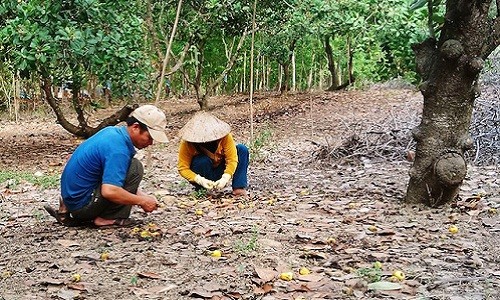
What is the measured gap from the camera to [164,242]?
4.24 m

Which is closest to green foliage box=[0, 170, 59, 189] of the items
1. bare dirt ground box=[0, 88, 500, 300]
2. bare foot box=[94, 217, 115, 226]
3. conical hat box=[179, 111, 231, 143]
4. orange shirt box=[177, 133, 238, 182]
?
bare dirt ground box=[0, 88, 500, 300]

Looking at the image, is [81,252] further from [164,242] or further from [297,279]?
[297,279]

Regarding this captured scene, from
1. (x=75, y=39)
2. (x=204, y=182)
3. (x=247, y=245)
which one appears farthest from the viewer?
(x=75, y=39)

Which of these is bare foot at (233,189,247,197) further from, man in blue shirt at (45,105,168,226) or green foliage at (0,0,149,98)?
green foliage at (0,0,149,98)

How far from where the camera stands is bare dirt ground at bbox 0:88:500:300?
328 cm

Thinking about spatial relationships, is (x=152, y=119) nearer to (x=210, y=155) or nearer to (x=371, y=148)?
(x=210, y=155)

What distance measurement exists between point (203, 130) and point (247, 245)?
72.5 inches

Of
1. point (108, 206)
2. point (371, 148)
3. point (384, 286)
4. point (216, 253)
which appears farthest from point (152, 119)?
point (371, 148)

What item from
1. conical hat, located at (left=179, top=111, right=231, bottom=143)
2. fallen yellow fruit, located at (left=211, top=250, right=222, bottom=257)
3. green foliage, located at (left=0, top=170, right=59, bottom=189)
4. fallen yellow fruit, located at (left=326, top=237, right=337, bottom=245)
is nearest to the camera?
fallen yellow fruit, located at (left=211, top=250, right=222, bottom=257)

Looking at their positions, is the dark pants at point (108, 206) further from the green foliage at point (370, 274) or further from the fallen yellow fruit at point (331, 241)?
the green foliage at point (370, 274)

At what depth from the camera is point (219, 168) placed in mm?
5984

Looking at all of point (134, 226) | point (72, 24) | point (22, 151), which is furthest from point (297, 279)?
point (22, 151)

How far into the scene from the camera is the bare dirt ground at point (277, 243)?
3275 millimetres

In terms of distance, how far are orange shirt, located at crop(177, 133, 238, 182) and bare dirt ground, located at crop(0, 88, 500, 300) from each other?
0.28m
